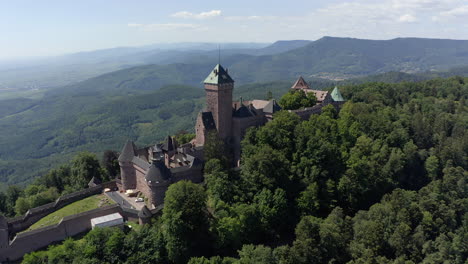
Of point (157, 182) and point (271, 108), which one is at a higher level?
point (271, 108)

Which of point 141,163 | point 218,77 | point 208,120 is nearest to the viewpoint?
point 141,163

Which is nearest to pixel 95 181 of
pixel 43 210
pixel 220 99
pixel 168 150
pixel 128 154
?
pixel 128 154

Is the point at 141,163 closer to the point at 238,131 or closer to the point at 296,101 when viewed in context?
the point at 238,131

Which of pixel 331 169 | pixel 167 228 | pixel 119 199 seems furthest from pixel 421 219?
pixel 119 199

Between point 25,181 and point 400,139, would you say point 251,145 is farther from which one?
point 25,181

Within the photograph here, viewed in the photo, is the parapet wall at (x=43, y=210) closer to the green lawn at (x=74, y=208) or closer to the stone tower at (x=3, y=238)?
the green lawn at (x=74, y=208)

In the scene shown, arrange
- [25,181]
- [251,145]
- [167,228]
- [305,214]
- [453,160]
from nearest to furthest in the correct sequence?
[167,228]
[305,214]
[251,145]
[453,160]
[25,181]
